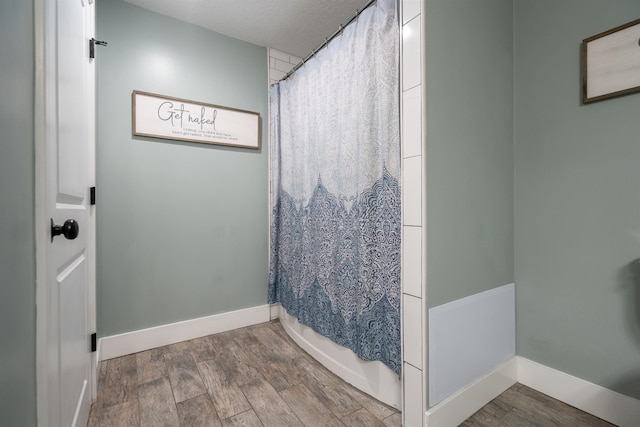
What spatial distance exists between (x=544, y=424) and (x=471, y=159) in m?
1.25

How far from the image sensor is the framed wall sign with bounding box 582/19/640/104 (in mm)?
1166

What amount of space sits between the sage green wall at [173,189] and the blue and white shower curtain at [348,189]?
0.38 metres

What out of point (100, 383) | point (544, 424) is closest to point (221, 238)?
point (100, 383)

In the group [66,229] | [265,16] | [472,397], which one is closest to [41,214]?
[66,229]

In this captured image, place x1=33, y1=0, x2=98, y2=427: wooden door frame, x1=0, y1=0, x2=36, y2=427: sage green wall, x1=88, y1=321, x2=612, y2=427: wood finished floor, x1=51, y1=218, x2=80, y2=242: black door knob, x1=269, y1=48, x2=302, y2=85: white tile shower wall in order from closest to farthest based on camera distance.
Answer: x1=0, y1=0, x2=36, y2=427: sage green wall → x1=33, y1=0, x2=98, y2=427: wooden door frame → x1=51, y1=218, x2=80, y2=242: black door knob → x1=88, y1=321, x2=612, y2=427: wood finished floor → x1=269, y1=48, x2=302, y2=85: white tile shower wall

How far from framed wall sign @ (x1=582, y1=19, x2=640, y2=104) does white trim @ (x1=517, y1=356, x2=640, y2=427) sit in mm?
1351

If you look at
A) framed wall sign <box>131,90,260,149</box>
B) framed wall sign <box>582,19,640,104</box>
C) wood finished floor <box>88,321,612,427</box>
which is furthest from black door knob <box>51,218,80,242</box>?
framed wall sign <box>582,19,640,104</box>

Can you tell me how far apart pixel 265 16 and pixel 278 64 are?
49 cm

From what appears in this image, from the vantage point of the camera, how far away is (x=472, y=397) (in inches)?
51.3

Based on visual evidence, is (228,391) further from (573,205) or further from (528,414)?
(573,205)

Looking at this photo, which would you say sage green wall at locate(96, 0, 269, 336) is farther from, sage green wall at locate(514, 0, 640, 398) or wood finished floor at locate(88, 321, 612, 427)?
sage green wall at locate(514, 0, 640, 398)

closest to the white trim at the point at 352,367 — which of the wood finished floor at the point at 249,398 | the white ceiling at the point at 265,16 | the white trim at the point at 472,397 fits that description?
the wood finished floor at the point at 249,398

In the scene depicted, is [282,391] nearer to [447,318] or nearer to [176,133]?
[447,318]

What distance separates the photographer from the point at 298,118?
6.55ft
